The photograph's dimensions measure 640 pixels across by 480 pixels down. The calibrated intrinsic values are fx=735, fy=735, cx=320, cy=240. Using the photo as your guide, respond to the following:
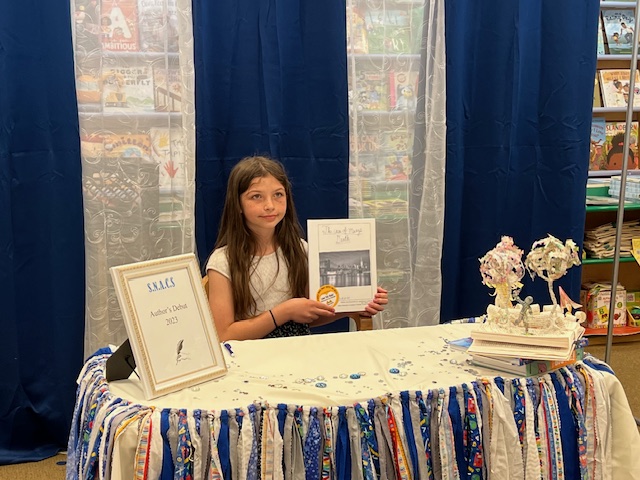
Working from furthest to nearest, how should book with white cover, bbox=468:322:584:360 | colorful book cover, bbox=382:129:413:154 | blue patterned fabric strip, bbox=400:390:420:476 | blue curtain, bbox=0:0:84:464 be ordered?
colorful book cover, bbox=382:129:413:154, blue curtain, bbox=0:0:84:464, book with white cover, bbox=468:322:584:360, blue patterned fabric strip, bbox=400:390:420:476

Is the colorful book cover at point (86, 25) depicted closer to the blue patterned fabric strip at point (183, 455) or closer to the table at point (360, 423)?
the table at point (360, 423)

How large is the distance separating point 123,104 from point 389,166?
1.07 metres

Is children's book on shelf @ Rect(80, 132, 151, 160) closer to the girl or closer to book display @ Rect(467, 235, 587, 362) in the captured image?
the girl

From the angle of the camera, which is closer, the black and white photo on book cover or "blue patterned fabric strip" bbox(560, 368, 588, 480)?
"blue patterned fabric strip" bbox(560, 368, 588, 480)

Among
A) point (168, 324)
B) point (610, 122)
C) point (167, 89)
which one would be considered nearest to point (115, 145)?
point (167, 89)

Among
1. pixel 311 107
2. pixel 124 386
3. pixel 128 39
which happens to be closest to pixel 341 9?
pixel 311 107

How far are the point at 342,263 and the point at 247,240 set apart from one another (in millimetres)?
346

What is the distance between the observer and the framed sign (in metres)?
1.59

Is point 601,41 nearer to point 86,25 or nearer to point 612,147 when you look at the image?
point 612,147

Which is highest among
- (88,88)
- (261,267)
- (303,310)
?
(88,88)

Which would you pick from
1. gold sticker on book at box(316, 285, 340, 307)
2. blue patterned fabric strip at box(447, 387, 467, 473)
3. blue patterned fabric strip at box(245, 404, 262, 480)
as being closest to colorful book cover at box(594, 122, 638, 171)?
gold sticker on book at box(316, 285, 340, 307)

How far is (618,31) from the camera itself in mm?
4055

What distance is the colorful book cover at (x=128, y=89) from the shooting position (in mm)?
2642

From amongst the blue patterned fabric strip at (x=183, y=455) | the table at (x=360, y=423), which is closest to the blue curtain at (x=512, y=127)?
the table at (x=360, y=423)
